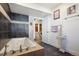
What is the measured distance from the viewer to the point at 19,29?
1.69 m

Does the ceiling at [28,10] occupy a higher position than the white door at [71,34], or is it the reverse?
the ceiling at [28,10]

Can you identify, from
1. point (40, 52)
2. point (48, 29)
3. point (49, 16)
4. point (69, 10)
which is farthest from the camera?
point (48, 29)

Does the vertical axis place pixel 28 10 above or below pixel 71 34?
above

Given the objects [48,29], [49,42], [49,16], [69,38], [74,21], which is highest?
[49,16]

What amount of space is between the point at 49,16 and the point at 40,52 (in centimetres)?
95

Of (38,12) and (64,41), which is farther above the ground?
(38,12)

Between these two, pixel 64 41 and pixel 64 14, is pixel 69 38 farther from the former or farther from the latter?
pixel 64 14

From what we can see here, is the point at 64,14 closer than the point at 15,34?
Yes

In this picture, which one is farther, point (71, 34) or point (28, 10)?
point (28, 10)

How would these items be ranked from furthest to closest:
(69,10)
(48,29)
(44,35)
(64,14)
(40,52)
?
(44,35)
(48,29)
(64,14)
(69,10)
(40,52)

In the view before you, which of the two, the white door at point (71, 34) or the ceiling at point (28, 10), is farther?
the ceiling at point (28, 10)

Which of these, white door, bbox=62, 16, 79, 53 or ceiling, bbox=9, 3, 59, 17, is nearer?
white door, bbox=62, 16, 79, 53

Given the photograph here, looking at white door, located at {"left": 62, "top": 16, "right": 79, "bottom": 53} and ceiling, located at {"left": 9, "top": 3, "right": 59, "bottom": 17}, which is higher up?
ceiling, located at {"left": 9, "top": 3, "right": 59, "bottom": 17}

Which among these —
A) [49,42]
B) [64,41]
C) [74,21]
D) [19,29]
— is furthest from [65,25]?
[19,29]
